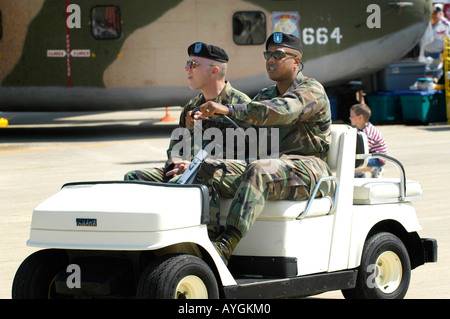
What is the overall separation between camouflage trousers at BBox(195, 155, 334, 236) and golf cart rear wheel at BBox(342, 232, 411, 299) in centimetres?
55

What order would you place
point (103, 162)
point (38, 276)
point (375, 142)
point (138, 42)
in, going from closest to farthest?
point (38, 276) → point (375, 142) → point (103, 162) → point (138, 42)

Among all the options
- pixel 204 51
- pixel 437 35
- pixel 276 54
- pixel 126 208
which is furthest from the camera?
pixel 437 35

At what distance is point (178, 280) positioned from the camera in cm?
453

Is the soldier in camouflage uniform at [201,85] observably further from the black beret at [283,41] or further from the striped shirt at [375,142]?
the striped shirt at [375,142]

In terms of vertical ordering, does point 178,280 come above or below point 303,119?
below

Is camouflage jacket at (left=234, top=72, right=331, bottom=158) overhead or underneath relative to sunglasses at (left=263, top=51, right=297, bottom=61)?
underneath

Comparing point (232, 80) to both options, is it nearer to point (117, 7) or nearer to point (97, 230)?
point (117, 7)

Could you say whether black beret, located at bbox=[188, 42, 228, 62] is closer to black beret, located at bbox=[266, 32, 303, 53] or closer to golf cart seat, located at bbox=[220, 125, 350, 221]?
black beret, located at bbox=[266, 32, 303, 53]

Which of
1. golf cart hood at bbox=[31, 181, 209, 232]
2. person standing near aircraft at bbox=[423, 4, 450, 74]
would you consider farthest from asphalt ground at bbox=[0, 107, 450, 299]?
person standing near aircraft at bbox=[423, 4, 450, 74]

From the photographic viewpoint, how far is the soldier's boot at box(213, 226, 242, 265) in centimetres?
494

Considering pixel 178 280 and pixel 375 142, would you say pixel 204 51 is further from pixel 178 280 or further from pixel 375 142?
pixel 375 142

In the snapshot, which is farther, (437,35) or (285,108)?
(437,35)

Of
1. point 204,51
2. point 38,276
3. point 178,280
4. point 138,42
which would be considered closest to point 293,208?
point 178,280

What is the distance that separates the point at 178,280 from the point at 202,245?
304 mm
